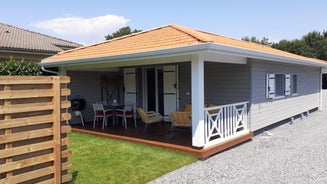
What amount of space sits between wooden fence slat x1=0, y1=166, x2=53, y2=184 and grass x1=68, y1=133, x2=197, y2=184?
34.4 inches

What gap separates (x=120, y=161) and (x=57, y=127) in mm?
2106

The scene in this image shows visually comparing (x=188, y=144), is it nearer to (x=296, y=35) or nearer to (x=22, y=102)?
(x=22, y=102)

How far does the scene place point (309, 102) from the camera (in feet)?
43.4

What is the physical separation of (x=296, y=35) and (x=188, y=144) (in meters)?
45.9

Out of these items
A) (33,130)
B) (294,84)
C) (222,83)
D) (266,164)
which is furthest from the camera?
(294,84)

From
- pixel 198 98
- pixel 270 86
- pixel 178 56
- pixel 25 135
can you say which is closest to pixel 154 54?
pixel 178 56

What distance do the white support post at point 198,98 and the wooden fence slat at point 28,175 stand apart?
308 centimetres

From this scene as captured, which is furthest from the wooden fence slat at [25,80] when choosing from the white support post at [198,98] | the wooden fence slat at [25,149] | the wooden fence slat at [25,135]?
the white support post at [198,98]

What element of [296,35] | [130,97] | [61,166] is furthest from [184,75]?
[296,35]

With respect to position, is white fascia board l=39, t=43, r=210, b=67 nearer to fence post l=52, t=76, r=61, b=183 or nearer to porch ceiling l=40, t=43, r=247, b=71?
porch ceiling l=40, t=43, r=247, b=71

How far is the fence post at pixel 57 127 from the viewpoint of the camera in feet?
12.0

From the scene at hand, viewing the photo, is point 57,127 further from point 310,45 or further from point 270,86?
point 310,45

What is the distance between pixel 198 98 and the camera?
575 cm

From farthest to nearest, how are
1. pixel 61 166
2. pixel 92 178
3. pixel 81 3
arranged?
1. pixel 81 3
2. pixel 92 178
3. pixel 61 166
